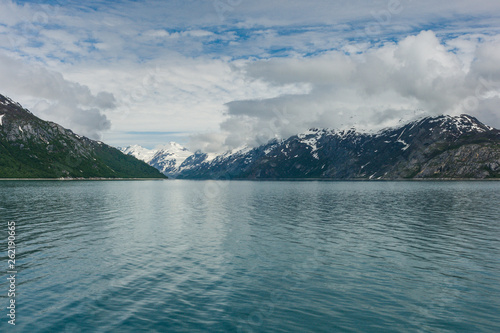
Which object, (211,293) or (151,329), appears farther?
(211,293)

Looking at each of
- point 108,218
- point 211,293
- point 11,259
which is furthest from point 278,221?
point 11,259

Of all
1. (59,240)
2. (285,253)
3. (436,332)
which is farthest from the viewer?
(59,240)

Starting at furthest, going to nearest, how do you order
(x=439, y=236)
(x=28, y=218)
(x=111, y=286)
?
(x=28, y=218), (x=439, y=236), (x=111, y=286)

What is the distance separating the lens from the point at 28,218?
73.6 m

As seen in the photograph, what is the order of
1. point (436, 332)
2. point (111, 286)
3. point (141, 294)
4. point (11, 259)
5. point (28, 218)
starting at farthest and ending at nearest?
point (28, 218) → point (11, 259) → point (111, 286) → point (141, 294) → point (436, 332)

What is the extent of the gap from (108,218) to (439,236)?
72.0m

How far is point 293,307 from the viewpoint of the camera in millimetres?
26469

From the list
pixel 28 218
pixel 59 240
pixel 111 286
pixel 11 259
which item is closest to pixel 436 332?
pixel 111 286

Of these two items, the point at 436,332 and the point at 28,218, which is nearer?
the point at 436,332

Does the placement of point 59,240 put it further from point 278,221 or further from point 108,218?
point 278,221

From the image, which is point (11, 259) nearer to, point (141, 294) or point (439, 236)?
point (141, 294)

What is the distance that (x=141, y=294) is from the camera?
29219 mm

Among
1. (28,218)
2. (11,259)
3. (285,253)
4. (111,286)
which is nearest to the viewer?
(111,286)

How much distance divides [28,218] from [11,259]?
41.1 metres
